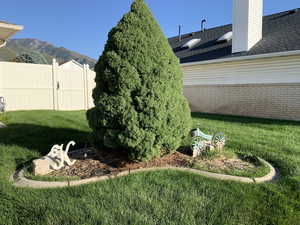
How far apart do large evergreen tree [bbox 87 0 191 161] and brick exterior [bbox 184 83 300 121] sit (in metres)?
6.36

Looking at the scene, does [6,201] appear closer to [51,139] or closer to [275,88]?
[51,139]

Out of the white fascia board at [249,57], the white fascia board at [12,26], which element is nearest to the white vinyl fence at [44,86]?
the white fascia board at [12,26]

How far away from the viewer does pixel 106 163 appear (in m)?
3.17

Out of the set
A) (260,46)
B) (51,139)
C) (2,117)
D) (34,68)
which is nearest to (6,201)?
(51,139)

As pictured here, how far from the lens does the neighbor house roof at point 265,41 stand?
26.9 feet

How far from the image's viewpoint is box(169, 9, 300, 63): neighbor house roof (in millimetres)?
8195

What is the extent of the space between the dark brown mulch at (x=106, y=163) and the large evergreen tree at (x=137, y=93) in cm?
16

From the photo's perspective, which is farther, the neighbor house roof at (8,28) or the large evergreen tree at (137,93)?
the neighbor house roof at (8,28)

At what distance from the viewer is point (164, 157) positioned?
3.36 meters

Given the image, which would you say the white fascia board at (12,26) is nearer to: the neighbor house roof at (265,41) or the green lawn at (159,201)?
the green lawn at (159,201)

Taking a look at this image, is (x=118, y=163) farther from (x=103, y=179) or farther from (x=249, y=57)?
(x=249, y=57)

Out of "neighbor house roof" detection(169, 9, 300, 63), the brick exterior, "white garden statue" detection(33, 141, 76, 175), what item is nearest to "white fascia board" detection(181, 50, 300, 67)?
"neighbor house roof" detection(169, 9, 300, 63)

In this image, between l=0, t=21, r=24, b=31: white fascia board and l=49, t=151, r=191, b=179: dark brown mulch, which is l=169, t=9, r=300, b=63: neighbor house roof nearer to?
l=49, t=151, r=191, b=179: dark brown mulch

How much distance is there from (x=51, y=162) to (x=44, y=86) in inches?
309
